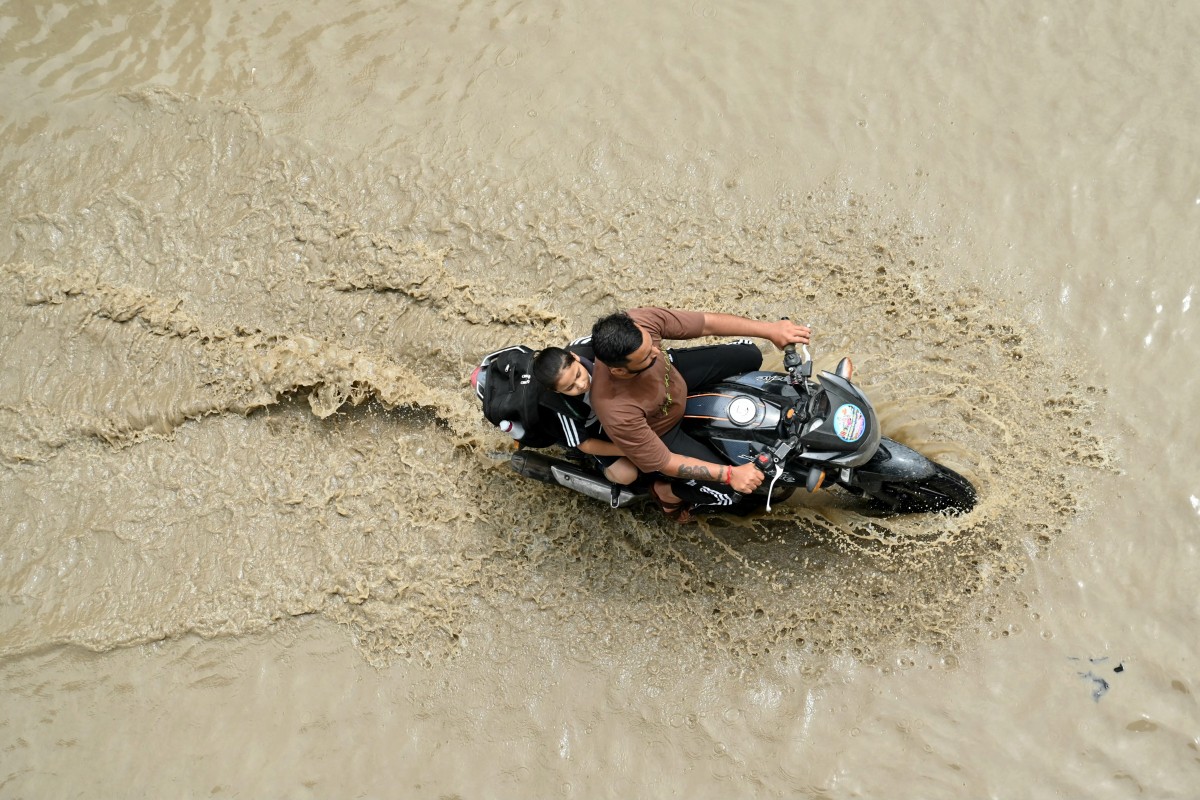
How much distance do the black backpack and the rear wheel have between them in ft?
5.33

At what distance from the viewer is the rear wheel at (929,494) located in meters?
3.79

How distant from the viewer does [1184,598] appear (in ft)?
12.8

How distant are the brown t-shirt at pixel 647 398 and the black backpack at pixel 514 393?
380mm

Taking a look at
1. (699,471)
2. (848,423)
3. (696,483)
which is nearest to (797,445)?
(848,423)

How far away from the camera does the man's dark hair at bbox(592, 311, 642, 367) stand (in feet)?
9.32

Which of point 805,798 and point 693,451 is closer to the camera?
point 693,451

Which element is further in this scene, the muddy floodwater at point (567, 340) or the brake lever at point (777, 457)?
the muddy floodwater at point (567, 340)

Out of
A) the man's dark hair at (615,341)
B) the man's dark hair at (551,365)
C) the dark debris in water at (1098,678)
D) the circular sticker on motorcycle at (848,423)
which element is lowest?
the dark debris in water at (1098,678)

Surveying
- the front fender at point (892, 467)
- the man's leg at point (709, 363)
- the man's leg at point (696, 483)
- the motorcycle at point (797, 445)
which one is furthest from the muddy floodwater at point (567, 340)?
the man's leg at point (709, 363)

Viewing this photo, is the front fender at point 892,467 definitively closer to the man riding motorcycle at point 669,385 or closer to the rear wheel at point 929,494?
the rear wheel at point 929,494

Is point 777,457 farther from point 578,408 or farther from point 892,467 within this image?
point 578,408

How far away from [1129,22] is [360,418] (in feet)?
17.0

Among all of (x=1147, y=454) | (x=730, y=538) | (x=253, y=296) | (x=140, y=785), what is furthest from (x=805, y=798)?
(x=253, y=296)

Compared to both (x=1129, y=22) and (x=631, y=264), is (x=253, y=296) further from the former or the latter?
(x=1129, y=22)
